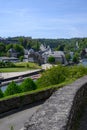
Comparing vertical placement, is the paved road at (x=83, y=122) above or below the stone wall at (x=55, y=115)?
below

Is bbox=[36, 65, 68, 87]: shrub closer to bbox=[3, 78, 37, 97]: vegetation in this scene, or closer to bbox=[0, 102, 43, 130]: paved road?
bbox=[3, 78, 37, 97]: vegetation

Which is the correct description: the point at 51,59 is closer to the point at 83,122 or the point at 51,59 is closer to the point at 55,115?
the point at 83,122

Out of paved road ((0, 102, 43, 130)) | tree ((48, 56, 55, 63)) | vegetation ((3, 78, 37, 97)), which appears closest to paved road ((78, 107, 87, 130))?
paved road ((0, 102, 43, 130))

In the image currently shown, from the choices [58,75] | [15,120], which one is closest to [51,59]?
[58,75]

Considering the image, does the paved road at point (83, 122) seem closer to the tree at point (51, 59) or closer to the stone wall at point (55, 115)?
the stone wall at point (55, 115)

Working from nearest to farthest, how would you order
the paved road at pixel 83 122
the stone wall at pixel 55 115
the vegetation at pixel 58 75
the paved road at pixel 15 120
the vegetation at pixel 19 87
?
the stone wall at pixel 55 115 < the paved road at pixel 83 122 < the paved road at pixel 15 120 < the vegetation at pixel 19 87 < the vegetation at pixel 58 75

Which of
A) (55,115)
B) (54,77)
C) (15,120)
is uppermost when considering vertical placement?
(55,115)

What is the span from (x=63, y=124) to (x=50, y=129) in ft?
1.35

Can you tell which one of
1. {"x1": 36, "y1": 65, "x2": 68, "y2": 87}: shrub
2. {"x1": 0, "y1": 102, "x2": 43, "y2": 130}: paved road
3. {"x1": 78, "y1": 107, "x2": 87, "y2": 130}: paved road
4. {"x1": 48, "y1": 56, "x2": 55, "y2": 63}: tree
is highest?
{"x1": 78, "y1": 107, "x2": 87, "y2": 130}: paved road

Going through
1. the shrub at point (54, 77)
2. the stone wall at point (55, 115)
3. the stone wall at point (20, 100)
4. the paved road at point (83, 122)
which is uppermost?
the stone wall at point (55, 115)

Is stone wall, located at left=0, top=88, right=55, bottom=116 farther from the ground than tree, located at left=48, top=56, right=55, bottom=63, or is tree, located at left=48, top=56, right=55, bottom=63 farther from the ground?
stone wall, located at left=0, top=88, right=55, bottom=116

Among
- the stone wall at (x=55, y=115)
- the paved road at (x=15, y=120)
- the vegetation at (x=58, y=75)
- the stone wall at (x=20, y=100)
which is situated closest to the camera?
the stone wall at (x=55, y=115)

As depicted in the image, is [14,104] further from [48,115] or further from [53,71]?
[53,71]

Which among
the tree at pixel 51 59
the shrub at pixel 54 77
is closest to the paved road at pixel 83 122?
the shrub at pixel 54 77
